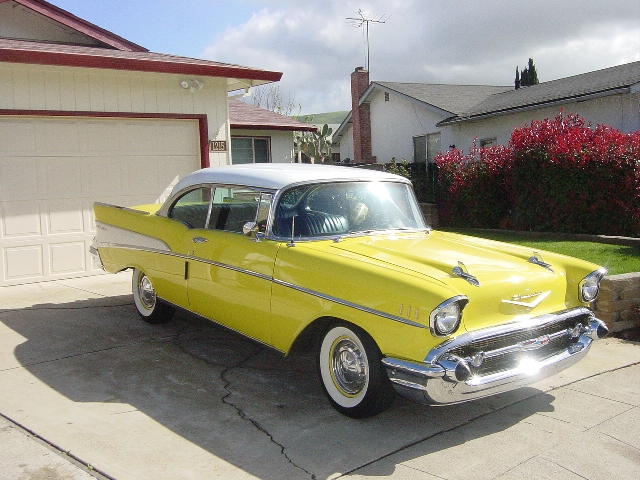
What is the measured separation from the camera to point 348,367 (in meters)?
4.43

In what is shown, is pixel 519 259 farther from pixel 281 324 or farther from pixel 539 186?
pixel 539 186

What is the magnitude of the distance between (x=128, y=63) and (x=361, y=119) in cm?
1847

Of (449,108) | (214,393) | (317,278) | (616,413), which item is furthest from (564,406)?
(449,108)

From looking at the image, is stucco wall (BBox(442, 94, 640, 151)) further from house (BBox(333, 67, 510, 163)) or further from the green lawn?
the green lawn

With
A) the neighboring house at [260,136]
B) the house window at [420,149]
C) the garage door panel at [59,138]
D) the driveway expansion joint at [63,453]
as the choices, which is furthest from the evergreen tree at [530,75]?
the driveway expansion joint at [63,453]

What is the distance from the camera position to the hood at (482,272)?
412 centimetres

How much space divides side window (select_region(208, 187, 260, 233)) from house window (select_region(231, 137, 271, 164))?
10.3 meters

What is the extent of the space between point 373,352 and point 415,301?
486 mm

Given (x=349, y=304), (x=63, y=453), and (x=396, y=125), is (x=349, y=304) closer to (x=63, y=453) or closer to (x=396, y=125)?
(x=63, y=453)

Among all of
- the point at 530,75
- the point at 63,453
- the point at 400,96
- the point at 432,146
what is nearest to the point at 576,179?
the point at 63,453

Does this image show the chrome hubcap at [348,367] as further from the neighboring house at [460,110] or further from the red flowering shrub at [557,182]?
the neighboring house at [460,110]

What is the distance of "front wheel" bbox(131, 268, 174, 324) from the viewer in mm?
6730

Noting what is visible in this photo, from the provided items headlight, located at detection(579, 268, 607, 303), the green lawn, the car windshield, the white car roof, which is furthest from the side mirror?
the green lawn

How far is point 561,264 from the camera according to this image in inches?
194
